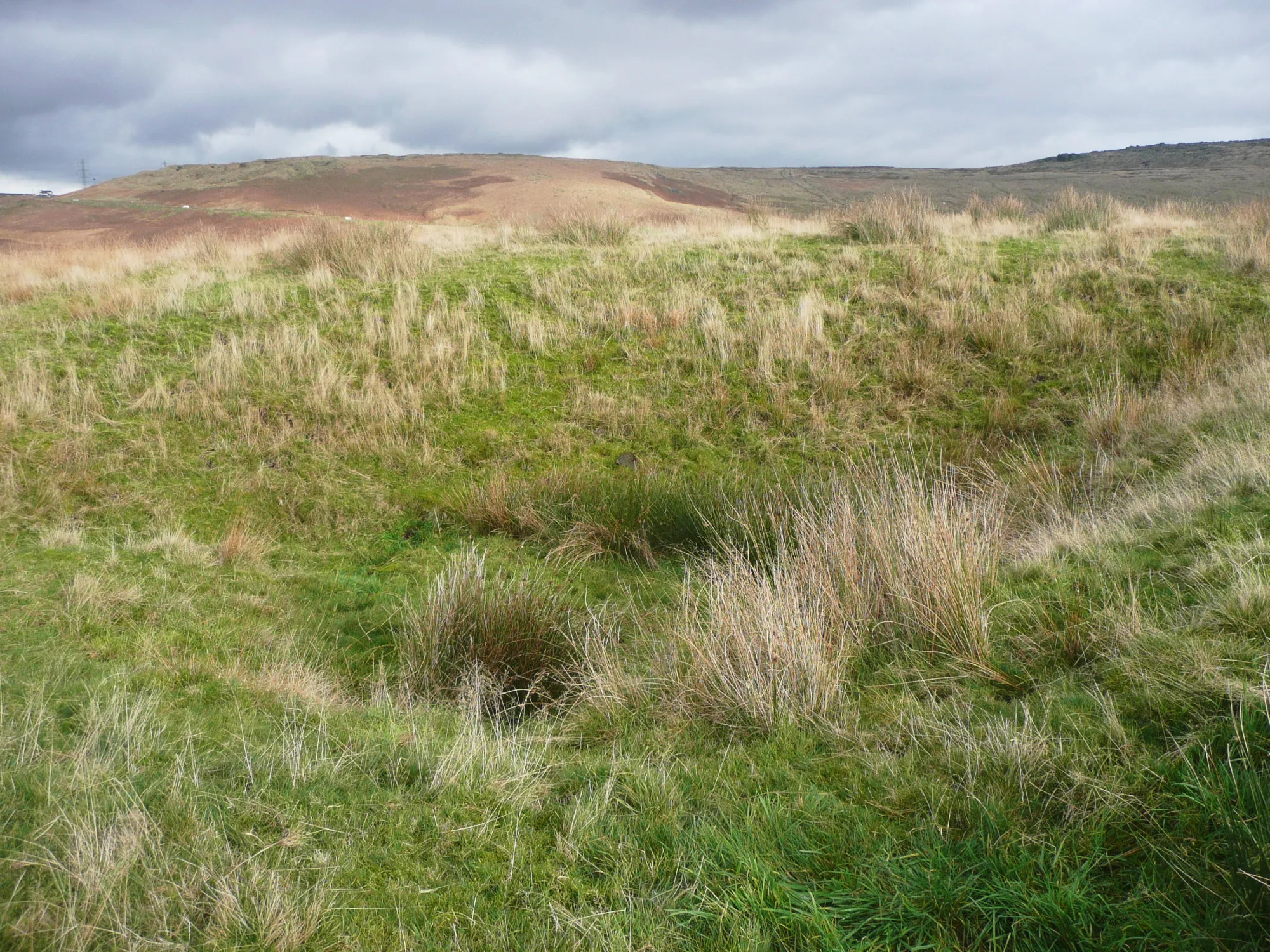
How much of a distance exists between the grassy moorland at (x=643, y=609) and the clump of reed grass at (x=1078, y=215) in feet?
10.1

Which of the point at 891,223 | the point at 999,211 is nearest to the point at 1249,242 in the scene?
the point at 891,223

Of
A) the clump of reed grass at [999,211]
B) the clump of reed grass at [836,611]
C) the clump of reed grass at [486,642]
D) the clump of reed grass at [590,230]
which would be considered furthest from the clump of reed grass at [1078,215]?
the clump of reed grass at [486,642]

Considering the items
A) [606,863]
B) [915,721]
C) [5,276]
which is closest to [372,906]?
[606,863]

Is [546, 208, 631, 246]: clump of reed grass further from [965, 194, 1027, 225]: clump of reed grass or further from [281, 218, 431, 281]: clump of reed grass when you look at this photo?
[965, 194, 1027, 225]: clump of reed grass

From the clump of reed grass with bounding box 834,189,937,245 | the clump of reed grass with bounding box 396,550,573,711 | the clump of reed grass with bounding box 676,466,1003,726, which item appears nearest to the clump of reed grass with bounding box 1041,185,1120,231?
the clump of reed grass with bounding box 834,189,937,245

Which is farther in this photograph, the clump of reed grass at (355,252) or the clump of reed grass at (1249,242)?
the clump of reed grass at (355,252)

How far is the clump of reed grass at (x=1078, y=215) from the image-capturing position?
47.4 ft

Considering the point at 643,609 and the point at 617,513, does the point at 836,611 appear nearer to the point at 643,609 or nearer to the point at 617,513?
the point at 643,609

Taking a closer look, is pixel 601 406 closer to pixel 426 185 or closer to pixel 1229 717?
pixel 1229 717

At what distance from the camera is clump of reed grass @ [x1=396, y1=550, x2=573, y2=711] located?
4.46 m

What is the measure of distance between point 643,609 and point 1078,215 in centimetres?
1401

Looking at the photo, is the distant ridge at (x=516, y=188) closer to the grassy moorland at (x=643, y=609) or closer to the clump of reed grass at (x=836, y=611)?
the grassy moorland at (x=643, y=609)

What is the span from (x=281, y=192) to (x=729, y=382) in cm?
3006

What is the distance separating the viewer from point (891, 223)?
43.7ft
